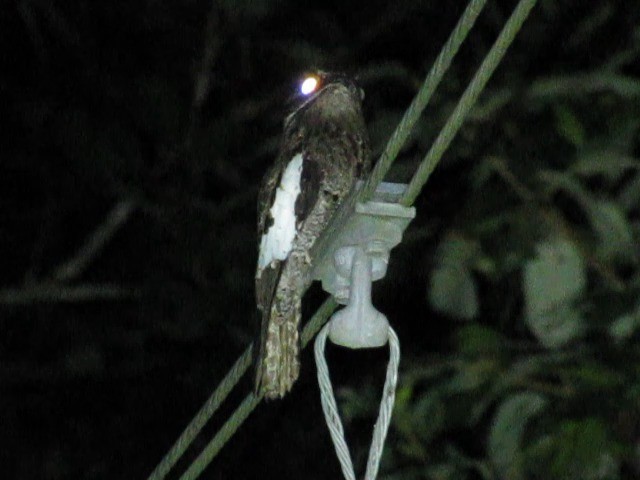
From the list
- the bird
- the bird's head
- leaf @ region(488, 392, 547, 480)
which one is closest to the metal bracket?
the bird

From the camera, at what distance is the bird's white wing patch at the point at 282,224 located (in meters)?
4.59

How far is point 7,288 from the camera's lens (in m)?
8.12

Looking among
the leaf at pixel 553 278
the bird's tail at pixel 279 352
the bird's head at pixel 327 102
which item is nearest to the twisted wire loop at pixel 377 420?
the bird's tail at pixel 279 352

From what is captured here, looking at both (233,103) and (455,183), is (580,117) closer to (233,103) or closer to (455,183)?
(455,183)

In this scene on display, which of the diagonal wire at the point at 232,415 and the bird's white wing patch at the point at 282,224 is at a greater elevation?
the bird's white wing patch at the point at 282,224

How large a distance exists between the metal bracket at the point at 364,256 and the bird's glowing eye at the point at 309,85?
137 centimetres

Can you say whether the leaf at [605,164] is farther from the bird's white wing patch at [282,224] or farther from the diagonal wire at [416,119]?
the diagonal wire at [416,119]

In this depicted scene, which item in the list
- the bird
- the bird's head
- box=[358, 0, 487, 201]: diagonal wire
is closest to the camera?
box=[358, 0, 487, 201]: diagonal wire

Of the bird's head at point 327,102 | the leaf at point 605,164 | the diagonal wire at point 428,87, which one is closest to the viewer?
the diagonal wire at point 428,87

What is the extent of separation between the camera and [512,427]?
5.26m

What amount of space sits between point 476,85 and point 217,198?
180 inches

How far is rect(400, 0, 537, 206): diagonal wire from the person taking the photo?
10.3 ft

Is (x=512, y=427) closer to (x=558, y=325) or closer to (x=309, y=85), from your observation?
(x=558, y=325)

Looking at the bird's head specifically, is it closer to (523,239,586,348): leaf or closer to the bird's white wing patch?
the bird's white wing patch
